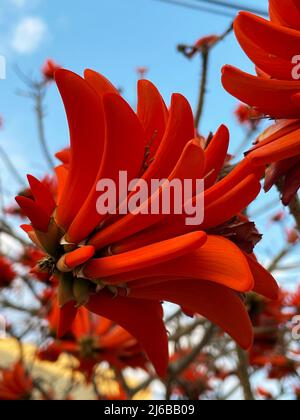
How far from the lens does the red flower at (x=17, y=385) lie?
4.58 ft

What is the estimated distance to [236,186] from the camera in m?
0.41

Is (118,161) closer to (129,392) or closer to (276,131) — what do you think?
(276,131)

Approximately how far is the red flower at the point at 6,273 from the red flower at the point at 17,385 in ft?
1.33

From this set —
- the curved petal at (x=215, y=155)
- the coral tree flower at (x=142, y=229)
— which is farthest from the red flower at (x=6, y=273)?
the curved petal at (x=215, y=155)

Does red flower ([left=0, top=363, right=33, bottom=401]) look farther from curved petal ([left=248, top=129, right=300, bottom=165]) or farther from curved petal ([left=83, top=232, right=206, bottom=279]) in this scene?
curved petal ([left=248, top=129, right=300, bottom=165])

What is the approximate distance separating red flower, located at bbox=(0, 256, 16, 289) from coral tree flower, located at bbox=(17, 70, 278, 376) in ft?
4.59

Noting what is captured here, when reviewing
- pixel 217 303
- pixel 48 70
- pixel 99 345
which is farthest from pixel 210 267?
pixel 48 70

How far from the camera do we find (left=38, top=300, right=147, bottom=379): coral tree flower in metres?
1.00

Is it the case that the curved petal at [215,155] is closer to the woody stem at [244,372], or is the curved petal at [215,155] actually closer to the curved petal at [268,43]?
the curved petal at [268,43]

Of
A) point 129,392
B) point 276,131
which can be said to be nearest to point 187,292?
point 276,131

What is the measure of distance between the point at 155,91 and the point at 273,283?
20cm

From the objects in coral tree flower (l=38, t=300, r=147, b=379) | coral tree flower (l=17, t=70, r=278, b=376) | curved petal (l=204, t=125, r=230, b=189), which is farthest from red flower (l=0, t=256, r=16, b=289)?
curved petal (l=204, t=125, r=230, b=189)

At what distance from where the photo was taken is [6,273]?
1840 millimetres

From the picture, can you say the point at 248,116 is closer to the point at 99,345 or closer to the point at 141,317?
the point at 141,317
